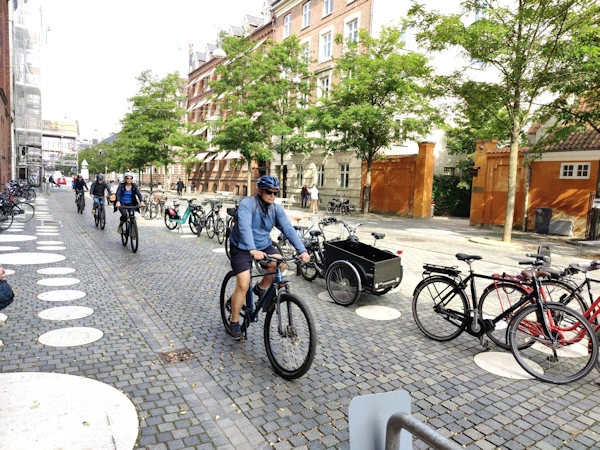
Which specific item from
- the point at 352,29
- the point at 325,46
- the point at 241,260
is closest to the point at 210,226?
the point at 241,260

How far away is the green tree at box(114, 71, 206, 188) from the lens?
41344 mm

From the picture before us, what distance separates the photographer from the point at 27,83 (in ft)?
152

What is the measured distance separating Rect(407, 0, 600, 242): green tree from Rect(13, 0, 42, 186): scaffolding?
42.3m

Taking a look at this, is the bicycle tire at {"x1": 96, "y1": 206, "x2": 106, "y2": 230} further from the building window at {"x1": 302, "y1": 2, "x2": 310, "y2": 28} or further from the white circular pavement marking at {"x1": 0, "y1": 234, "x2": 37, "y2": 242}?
the building window at {"x1": 302, "y1": 2, "x2": 310, "y2": 28}

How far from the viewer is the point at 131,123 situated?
4312cm

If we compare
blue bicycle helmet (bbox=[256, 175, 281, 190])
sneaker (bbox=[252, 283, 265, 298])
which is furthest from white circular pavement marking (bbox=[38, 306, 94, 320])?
blue bicycle helmet (bbox=[256, 175, 281, 190])

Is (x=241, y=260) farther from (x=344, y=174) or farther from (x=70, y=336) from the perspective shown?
(x=344, y=174)

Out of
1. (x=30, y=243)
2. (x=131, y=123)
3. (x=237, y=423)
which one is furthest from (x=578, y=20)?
(x=131, y=123)

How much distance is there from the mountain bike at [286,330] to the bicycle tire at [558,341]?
80.8 inches

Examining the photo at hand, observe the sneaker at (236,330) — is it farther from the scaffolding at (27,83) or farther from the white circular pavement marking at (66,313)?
the scaffolding at (27,83)

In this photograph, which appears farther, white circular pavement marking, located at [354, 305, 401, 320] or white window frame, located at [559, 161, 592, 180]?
white window frame, located at [559, 161, 592, 180]

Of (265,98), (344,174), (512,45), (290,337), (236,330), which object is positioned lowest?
(236,330)

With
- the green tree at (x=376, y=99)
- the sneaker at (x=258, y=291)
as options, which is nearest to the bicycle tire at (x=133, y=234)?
the sneaker at (x=258, y=291)

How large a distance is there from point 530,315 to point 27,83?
55.4 m
